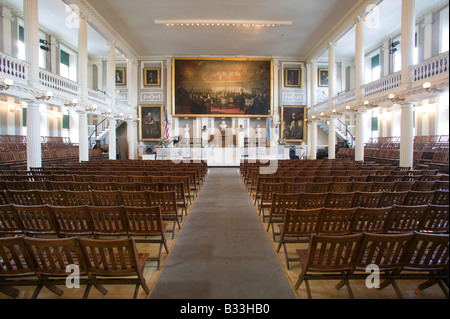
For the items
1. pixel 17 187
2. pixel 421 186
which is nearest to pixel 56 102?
pixel 17 187

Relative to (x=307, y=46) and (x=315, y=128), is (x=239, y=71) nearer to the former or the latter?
(x=307, y=46)

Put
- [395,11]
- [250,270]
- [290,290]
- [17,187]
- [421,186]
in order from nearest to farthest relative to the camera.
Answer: [290,290], [250,270], [421,186], [17,187], [395,11]

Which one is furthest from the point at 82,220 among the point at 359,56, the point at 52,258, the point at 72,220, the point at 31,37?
the point at 359,56

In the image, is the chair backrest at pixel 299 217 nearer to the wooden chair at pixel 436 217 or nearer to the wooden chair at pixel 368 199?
the wooden chair at pixel 368 199

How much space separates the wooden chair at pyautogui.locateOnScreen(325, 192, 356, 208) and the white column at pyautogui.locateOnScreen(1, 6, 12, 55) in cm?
1971

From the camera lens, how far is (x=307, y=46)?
802 inches

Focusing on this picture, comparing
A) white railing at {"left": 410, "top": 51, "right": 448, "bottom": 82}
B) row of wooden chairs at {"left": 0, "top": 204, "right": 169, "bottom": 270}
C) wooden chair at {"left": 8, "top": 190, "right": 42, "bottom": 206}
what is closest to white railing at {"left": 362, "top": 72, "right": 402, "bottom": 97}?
white railing at {"left": 410, "top": 51, "right": 448, "bottom": 82}

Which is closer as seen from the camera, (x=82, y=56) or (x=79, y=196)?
(x=79, y=196)

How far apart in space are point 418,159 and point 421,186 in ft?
27.5

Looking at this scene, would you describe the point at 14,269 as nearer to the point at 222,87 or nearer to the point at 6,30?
the point at 6,30

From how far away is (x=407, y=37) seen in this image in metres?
10.3

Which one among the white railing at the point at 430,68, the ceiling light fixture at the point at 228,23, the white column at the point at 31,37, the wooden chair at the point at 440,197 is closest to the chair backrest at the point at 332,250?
the wooden chair at the point at 440,197

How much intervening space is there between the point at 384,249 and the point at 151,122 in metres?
22.0

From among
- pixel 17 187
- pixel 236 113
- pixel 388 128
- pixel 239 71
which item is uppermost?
pixel 239 71
